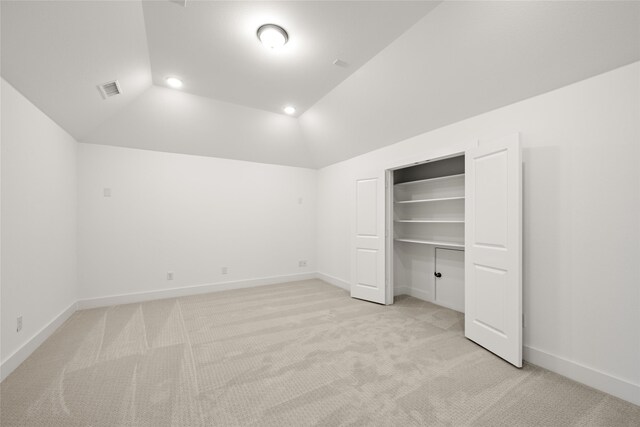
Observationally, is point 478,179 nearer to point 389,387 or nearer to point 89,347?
point 389,387

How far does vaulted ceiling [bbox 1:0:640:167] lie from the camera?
1.86 meters

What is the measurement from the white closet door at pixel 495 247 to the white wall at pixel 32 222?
4.28m

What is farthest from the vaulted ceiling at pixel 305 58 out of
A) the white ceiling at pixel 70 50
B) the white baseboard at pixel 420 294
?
the white baseboard at pixel 420 294

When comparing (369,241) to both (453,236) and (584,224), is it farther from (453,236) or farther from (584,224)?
(584,224)

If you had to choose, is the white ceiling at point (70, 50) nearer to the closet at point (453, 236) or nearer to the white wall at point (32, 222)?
the white wall at point (32, 222)

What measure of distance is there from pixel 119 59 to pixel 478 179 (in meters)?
3.88

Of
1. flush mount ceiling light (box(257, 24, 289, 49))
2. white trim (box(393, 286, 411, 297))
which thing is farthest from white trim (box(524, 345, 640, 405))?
flush mount ceiling light (box(257, 24, 289, 49))

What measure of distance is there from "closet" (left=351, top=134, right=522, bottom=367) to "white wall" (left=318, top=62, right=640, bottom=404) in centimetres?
28

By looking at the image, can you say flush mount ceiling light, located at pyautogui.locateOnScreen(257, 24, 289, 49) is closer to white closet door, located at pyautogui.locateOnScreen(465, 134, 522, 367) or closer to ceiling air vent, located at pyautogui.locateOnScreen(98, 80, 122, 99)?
ceiling air vent, located at pyautogui.locateOnScreen(98, 80, 122, 99)

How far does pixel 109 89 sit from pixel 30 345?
9.14ft

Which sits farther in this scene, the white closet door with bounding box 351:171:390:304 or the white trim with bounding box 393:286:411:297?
the white trim with bounding box 393:286:411:297

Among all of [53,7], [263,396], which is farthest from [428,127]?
[53,7]

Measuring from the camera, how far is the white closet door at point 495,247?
222 centimetres

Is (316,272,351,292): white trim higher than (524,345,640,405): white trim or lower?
lower
